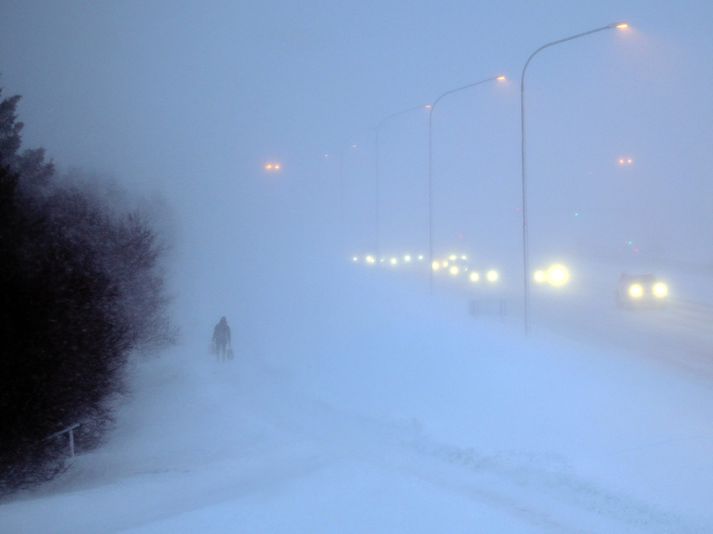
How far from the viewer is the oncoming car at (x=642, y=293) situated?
32062 millimetres

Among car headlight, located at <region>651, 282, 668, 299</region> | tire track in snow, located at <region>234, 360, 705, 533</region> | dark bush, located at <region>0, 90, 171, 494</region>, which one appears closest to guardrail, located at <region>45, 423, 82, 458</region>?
dark bush, located at <region>0, 90, 171, 494</region>

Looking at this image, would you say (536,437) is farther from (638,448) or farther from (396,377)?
(396,377)

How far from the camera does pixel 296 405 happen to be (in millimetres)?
16094

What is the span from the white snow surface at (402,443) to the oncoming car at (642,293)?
388 inches

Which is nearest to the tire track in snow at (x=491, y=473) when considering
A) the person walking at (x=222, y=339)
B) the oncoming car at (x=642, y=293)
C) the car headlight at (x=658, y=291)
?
the person walking at (x=222, y=339)

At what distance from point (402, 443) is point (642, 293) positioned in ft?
76.5

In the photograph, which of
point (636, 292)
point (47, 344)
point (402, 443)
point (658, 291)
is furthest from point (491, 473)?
point (658, 291)

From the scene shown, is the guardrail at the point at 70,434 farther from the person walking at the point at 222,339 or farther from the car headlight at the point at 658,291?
the car headlight at the point at 658,291

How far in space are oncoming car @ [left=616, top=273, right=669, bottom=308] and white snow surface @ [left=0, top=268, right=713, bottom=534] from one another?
9.87 m

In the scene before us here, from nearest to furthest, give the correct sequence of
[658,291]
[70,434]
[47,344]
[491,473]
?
[491,473], [47,344], [70,434], [658,291]

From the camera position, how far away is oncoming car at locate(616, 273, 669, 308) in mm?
32062

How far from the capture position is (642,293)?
105 feet

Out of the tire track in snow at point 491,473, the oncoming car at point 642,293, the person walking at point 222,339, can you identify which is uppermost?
the oncoming car at point 642,293

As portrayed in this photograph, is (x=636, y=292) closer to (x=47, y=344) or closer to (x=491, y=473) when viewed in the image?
(x=491, y=473)
